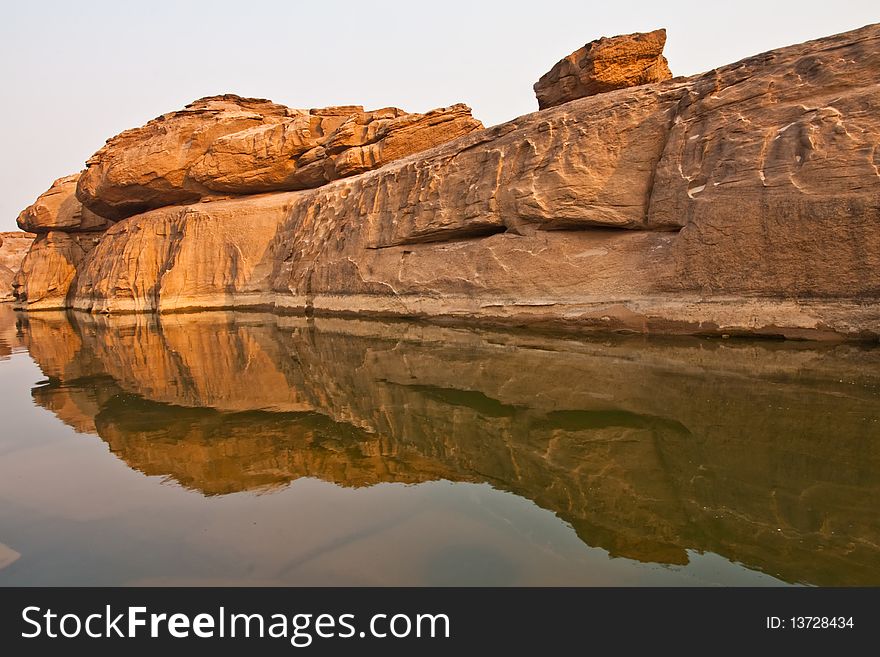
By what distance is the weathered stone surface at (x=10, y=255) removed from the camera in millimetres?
55247

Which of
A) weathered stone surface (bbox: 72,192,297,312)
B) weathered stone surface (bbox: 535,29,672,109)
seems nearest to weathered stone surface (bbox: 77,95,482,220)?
weathered stone surface (bbox: 72,192,297,312)

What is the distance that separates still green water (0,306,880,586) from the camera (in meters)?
2.83

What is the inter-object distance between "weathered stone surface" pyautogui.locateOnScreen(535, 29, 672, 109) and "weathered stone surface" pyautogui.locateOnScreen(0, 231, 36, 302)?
59.8 metres

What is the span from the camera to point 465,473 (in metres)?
4.16

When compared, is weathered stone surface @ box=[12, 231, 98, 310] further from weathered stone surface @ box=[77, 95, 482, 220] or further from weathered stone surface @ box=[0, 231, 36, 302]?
weathered stone surface @ box=[0, 231, 36, 302]

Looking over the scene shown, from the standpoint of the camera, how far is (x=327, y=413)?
19.9 ft

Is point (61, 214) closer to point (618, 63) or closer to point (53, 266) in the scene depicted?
point (53, 266)

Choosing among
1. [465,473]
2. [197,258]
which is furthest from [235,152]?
[465,473]

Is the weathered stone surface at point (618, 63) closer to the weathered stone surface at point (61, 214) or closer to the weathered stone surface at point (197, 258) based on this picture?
the weathered stone surface at point (197, 258)

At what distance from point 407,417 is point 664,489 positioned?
9.23ft

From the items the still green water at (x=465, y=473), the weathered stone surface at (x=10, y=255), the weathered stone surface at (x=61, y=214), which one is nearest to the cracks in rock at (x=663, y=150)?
the still green water at (x=465, y=473)

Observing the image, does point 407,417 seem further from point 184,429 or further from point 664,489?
point 664,489

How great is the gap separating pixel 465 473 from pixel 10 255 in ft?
238

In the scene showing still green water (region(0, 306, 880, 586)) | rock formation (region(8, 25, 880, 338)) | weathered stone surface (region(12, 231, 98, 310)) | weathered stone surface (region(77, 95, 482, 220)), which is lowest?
still green water (region(0, 306, 880, 586))
